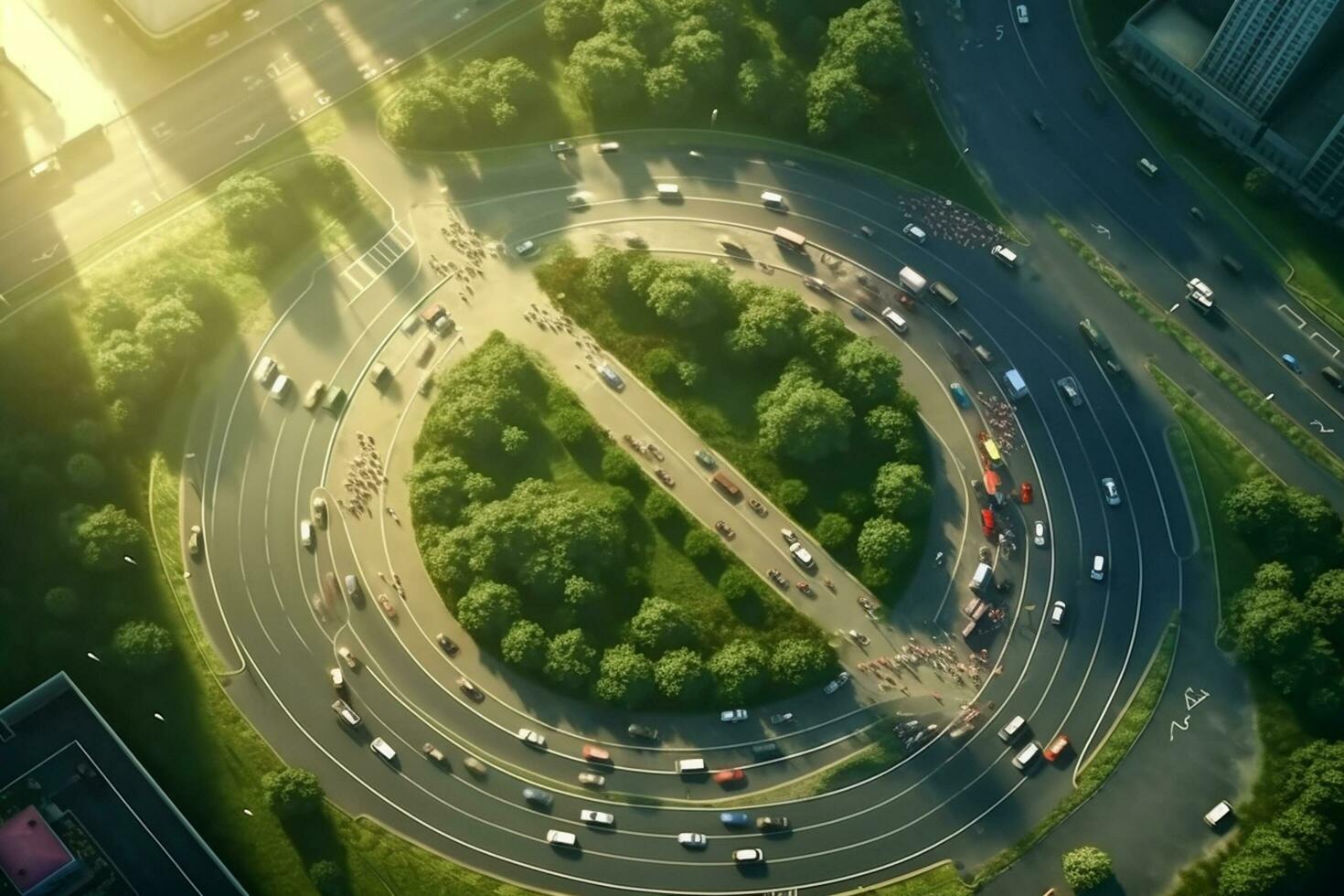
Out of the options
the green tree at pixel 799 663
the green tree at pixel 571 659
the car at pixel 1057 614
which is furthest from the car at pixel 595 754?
the car at pixel 1057 614

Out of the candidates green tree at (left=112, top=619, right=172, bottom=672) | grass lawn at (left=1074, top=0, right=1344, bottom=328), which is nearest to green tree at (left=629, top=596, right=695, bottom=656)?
green tree at (left=112, top=619, right=172, bottom=672)

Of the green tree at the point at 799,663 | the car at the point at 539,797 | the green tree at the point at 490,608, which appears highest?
the green tree at the point at 490,608

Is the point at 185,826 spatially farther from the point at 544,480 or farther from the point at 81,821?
the point at 544,480

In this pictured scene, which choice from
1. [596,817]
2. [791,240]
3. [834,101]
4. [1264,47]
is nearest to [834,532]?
[791,240]

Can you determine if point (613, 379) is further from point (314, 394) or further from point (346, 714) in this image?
point (346, 714)

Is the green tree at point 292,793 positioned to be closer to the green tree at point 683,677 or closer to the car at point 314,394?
Result: the green tree at point 683,677

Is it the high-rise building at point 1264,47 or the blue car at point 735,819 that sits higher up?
the high-rise building at point 1264,47
